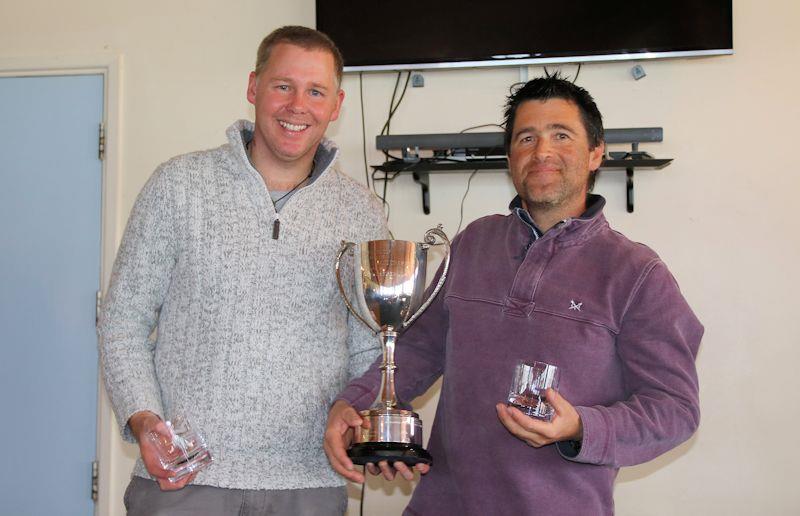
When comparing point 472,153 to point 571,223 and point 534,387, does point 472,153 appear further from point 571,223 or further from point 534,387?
point 534,387

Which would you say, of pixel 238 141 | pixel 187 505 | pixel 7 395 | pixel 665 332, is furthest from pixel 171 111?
pixel 665 332

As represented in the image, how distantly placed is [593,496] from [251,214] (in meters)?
0.92

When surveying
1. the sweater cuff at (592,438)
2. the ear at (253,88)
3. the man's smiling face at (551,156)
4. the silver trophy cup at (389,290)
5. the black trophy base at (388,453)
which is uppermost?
the ear at (253,88)

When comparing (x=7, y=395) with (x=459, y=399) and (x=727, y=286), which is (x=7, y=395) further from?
(x=727, y=286)

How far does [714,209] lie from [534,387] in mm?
1772

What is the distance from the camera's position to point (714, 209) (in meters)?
3.12

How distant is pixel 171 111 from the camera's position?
345cm

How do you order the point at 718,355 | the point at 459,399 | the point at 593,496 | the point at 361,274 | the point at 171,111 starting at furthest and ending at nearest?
the point at 171,111, the point at 718,355, the point at 361,274, the point at 459,399, the point at 593,496

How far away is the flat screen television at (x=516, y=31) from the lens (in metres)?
3.08

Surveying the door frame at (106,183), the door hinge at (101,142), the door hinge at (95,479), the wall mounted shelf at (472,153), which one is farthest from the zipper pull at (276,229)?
the door hinge at (95,479)

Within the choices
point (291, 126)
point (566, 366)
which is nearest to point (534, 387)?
point (566, 366)

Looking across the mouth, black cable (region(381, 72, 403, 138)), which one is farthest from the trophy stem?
black cable (region(381, 72, 403, 138))

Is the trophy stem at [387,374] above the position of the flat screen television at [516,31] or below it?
below

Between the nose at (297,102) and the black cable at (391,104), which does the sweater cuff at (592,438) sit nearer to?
the nose at (297,102)
